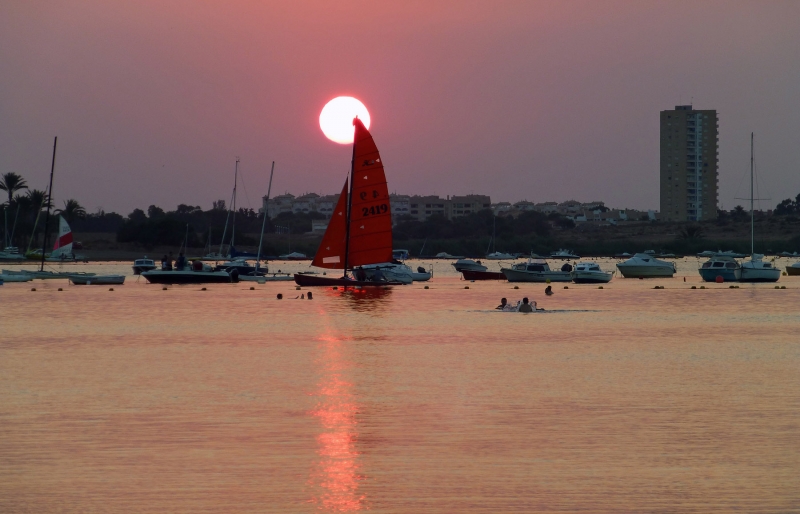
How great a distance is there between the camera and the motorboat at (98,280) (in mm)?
93875

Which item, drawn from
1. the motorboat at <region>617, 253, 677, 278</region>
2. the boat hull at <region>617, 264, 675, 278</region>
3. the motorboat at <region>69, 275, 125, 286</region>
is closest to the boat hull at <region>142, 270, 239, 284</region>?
the motorboat at <region>69, 275, 125, 286</region>

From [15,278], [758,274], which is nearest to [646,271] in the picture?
[758,274]

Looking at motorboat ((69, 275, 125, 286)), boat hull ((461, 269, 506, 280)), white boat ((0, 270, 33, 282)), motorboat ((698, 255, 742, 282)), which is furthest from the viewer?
boat hull ((461, 269, 506, 280))

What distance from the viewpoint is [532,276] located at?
103250 millimetres

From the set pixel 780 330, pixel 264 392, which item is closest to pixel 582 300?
pixel 780 330

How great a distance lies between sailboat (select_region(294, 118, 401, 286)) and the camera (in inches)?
3063

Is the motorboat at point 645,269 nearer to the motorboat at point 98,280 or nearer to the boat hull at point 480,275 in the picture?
the boat hull at point 480,275

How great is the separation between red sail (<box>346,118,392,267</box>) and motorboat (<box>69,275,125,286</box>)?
82.9ft

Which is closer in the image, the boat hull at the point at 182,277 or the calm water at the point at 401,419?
the calm water at the point at 401,419

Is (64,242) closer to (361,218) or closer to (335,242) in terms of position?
(335,242)

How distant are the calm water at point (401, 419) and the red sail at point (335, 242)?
1335 inches

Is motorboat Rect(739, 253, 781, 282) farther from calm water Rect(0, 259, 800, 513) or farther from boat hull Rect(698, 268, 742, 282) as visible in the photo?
calm water Rect(0, 259, 800, 513)

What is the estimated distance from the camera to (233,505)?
45.1 ft

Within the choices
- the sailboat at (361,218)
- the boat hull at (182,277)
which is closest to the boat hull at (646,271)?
the sailboat at (361,218)
